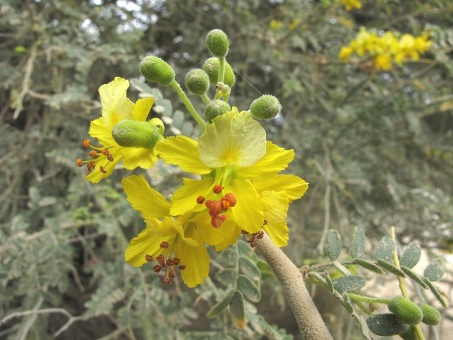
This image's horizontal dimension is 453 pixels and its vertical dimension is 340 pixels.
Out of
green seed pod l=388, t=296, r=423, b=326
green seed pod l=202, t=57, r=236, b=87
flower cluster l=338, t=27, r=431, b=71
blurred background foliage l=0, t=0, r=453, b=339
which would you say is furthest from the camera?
flower cluster l=338, t=27, r=431, b=71

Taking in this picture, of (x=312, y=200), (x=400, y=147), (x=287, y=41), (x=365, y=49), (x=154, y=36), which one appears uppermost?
(x=365, y=49)

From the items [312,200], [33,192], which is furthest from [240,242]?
[312,200]

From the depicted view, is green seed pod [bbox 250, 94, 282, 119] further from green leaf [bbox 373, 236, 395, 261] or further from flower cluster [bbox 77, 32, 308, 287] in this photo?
green leaf [bbox 373, 236, 395, 261]

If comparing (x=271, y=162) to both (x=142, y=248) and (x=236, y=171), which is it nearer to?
(x=236, y=171)

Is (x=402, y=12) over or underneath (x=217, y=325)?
over

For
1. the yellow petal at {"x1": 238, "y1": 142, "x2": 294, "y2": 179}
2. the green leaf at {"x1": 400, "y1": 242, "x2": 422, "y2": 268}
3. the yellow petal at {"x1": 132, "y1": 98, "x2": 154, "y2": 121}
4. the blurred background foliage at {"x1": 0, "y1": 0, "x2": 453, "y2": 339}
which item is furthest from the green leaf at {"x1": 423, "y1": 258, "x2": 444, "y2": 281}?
the blurred background foliage at {"x1": 0, "y1": 0, "x2": 453, "y2": 339}

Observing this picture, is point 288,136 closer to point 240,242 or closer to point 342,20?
point 342,20

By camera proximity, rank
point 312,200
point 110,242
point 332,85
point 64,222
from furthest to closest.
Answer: point 332,85 → point 312,200 → point 110,242 → point 64,222

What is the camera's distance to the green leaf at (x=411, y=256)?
66 cm

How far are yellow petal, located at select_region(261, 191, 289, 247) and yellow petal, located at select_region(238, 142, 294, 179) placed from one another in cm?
3

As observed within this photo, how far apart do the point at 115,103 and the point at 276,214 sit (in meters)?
0.29

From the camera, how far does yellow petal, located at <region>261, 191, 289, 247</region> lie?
0.62 m

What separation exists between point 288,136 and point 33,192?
3.22ft

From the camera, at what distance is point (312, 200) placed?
6.72ft
